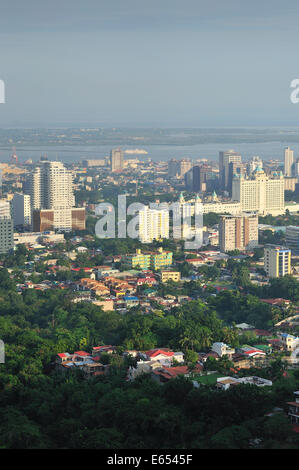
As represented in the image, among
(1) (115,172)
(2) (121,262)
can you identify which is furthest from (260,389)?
(1) (115,172)

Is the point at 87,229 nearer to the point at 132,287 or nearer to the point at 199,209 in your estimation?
the point at 199,209

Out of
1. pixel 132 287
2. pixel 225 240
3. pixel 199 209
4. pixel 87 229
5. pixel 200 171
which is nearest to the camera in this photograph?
pixel 132 287


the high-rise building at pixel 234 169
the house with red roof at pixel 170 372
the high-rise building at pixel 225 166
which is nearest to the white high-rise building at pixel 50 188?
the high-rise building at pixel 225 166

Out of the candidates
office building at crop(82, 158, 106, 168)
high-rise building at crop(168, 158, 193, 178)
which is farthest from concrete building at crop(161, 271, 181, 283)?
office building at crop(82, 158, 106, 168)

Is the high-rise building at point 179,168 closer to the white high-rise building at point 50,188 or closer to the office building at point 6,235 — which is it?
the white high-rise building at point 50,188

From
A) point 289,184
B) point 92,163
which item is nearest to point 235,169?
point 289,184

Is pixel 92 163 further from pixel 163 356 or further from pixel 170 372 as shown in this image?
pixel 170 372

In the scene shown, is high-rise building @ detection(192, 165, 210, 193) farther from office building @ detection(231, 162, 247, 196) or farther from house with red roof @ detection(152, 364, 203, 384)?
house with red roof @ detection(152, 364, 203, 384)
